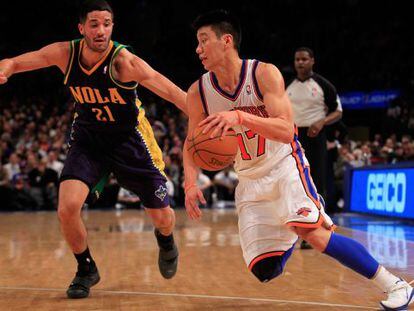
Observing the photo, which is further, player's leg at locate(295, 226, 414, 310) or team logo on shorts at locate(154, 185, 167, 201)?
team logo on shorts at locate(154, 185, 167, 201)

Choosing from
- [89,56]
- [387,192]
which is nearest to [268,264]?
[89,56]

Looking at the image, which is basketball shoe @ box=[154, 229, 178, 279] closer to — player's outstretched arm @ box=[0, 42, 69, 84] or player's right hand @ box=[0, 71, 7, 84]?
player's outstretched arm @ box=[0, 42, 69, 84]

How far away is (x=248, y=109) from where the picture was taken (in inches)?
142

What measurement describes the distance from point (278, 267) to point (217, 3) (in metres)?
17.9

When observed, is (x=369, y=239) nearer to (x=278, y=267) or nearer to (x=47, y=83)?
(x=278, y=267)

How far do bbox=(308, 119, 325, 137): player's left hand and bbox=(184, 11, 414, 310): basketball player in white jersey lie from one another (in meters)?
2.76

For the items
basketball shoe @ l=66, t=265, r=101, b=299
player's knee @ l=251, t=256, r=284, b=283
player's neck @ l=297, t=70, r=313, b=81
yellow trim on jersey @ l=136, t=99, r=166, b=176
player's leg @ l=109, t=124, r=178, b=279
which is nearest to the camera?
player's knee @ l=251, t=256, r=284, b=283

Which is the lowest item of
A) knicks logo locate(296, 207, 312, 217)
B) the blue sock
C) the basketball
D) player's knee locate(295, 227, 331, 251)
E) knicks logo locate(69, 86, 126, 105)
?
the blue sock

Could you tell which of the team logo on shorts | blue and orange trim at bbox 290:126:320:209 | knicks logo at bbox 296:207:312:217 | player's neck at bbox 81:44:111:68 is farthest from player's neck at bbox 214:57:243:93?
the team logo on shorts

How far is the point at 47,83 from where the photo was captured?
2052 centimetres

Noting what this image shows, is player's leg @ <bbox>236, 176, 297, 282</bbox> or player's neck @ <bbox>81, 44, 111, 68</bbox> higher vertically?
player's neck @ <bbox>81, 44, 111, 68</bbox>

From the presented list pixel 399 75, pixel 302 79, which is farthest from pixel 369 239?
pixel 399 75

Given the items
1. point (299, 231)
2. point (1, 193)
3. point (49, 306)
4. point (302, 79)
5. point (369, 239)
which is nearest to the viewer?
point (299, 231)

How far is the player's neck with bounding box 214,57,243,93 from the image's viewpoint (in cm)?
360
